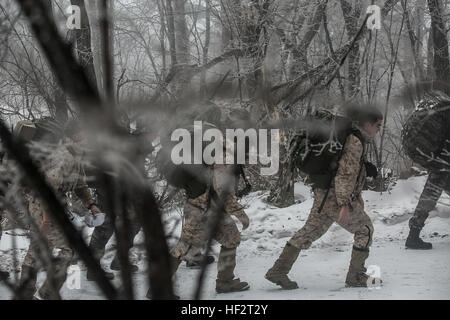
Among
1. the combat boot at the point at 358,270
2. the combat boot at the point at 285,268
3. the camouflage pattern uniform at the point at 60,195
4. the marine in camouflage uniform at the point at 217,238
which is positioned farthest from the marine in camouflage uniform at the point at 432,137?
the camouflage pattern uniform at the point at 60,195

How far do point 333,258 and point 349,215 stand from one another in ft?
5.01

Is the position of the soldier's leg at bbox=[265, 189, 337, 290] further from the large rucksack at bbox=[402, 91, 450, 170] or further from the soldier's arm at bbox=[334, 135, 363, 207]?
the large rucksack at bbox=[402, 91, 450, 170]

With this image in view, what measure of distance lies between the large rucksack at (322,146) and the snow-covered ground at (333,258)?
0.99 meters

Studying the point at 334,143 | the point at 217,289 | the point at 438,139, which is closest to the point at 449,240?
the point at 438,139

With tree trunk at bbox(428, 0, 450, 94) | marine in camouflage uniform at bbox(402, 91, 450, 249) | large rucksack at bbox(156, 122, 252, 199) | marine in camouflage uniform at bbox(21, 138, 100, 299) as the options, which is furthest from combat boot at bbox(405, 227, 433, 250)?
marine in camouflage uniform at bbox(21, 138, 100, 299)

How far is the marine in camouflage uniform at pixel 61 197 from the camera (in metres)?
2.37

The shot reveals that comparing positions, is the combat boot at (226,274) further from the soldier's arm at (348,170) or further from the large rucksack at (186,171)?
the soldier's arm at (348,170)

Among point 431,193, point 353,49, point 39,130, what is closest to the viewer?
point 39,130

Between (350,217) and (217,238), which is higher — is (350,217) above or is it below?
above

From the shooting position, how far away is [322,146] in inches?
177

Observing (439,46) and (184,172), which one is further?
(439,46)

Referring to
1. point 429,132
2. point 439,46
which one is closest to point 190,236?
point 429,132

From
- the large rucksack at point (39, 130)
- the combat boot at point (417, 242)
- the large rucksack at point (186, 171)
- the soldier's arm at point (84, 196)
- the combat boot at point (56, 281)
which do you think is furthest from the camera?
the combat boot at point (417, 242)

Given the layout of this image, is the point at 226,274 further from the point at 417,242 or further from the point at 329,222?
the point at 417,242
